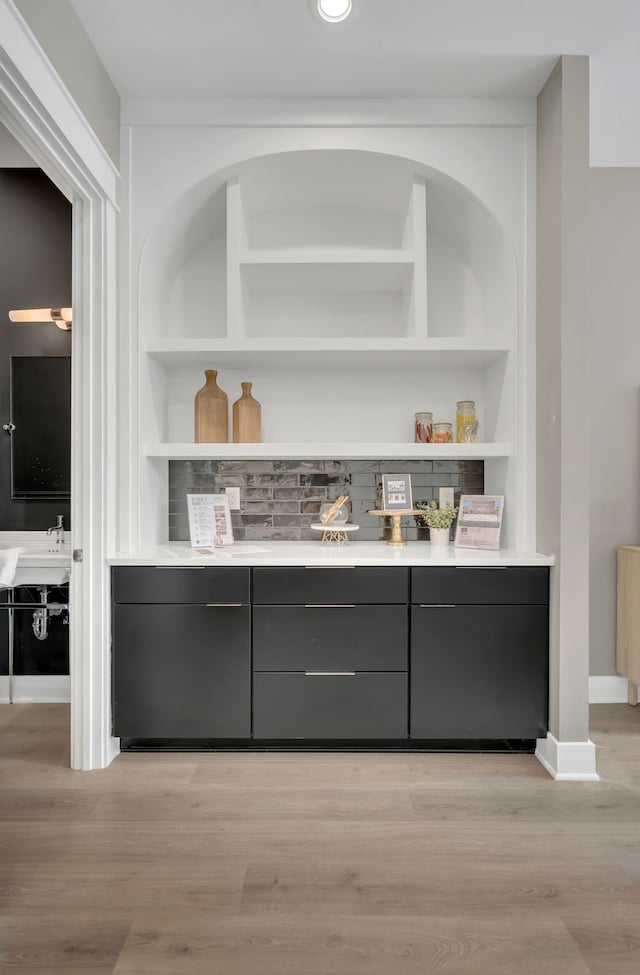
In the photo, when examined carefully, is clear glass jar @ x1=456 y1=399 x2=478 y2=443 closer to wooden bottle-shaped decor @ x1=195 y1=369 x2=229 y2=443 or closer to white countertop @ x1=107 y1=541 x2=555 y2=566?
white countertop @ x1=107 y1=541 x2=555 y2=566

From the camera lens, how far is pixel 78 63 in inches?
83.5

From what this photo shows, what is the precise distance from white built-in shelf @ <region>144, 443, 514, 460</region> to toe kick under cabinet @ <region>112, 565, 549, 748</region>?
0.54 m

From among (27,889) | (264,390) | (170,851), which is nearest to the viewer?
(27,889)

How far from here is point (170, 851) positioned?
1.82m

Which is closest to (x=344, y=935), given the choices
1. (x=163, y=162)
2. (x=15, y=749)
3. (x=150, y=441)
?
(x=15, y=749)

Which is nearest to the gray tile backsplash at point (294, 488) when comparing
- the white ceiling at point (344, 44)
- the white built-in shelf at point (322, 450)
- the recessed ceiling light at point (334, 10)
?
the white built-in shelf at point (322, 450)

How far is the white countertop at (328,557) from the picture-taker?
241cm

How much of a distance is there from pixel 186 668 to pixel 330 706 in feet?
2.05

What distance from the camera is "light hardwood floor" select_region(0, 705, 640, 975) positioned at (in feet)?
4.74

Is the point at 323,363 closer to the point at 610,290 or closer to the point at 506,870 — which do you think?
the point at 610,290

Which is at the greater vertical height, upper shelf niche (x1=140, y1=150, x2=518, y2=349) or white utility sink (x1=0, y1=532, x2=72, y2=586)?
upper shelf niche (x1=140, y1=150, x2=518, y2=349)

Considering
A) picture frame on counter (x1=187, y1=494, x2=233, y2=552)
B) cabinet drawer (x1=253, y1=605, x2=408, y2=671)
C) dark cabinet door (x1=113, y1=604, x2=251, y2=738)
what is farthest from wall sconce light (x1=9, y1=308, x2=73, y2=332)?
cabinet drawer (x1=253, y1=605, x2=408, y2=671)

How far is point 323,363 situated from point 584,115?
1468mm

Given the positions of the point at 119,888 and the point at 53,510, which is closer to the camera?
the point at 119,888
